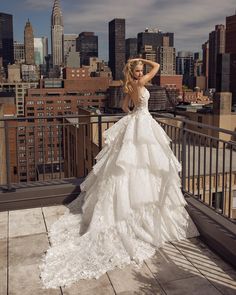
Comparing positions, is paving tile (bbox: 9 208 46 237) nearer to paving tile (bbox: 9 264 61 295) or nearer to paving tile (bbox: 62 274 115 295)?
paving tile (bbox: 9 264 61 295)

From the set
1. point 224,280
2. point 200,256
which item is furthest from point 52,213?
point 224,280

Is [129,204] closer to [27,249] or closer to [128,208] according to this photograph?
[128,208]

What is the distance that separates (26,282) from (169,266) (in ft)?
4.86

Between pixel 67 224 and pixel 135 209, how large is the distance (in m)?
1.04

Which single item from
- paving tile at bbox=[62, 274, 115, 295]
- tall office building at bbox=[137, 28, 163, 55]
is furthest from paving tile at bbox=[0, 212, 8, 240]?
tall office building at bbox=[137, 28, 163, 55]

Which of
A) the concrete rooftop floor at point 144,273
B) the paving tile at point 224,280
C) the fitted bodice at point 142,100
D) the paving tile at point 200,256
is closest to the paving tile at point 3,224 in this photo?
the concrete rooftop floor at point 144,273

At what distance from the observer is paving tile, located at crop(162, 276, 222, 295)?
11.0 ft

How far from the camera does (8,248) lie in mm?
4270

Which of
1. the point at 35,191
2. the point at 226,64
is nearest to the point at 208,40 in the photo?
the point at 226,64

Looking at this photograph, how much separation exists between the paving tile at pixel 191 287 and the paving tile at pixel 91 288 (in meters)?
0.55

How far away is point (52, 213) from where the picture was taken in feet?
17.6

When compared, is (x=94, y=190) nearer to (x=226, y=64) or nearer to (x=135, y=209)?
(x=135, y=209)

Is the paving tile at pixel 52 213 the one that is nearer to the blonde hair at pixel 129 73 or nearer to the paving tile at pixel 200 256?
the paving tile at pixel 200 256

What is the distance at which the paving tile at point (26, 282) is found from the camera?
134 inches
